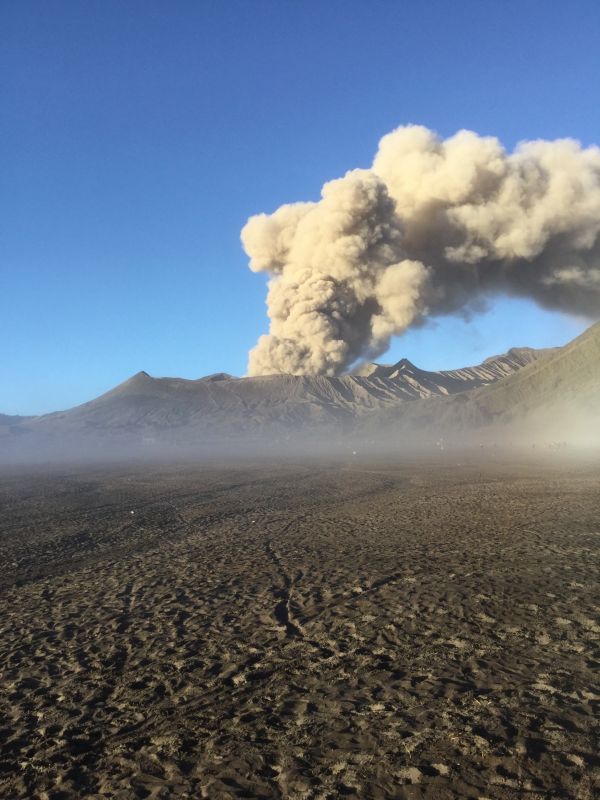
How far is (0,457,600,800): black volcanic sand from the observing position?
4.89 meters

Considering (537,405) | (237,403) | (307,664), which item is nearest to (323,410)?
(237,403)

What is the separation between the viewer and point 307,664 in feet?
23.3

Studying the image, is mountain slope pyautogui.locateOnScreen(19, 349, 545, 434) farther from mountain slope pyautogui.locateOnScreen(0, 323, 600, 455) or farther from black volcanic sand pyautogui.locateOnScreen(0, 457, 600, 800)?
black volcanic sand pyautogui.locateOnScreen(0, 457, 600, 800)

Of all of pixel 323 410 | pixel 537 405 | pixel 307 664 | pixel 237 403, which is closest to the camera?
pixel 307 664

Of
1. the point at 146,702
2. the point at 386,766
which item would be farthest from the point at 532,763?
the point at 146,702

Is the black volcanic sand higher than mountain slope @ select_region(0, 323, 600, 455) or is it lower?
lower

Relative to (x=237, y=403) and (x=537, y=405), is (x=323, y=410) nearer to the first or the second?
(x=237, y=403)

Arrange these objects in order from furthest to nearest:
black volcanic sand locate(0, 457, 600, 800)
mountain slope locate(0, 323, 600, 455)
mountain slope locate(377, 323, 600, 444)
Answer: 1. mountain slope locate(0, 323, 600, 455)
2. mountain slope locate(377, 323, 600, 444)
3. black volcanic sand locate(0, 457, 600, 800)

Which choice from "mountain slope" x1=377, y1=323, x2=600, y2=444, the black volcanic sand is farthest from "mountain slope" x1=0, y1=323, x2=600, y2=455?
the black volcanic sand

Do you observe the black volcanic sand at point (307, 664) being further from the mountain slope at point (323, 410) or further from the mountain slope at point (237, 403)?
the mountain slope at point (237, 403)

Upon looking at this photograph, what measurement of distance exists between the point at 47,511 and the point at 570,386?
96422mm

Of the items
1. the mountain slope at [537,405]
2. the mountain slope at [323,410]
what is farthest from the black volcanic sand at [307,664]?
the mountain slope at [323,410]

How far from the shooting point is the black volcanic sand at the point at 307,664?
4.89 meters

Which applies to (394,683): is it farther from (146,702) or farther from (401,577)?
(401,577)
